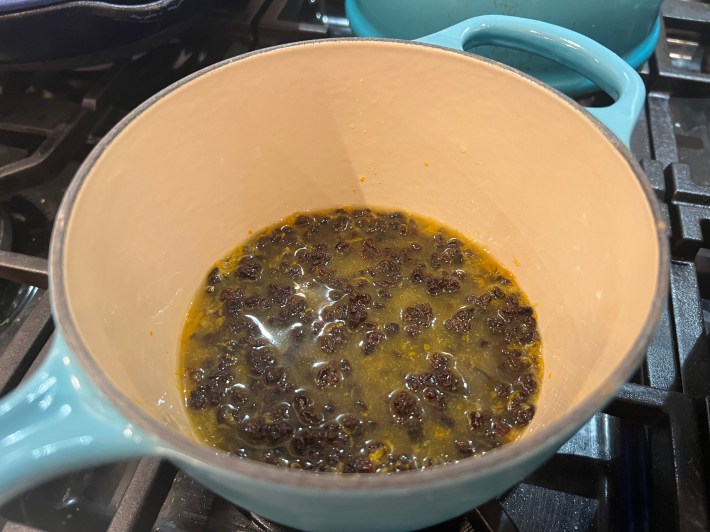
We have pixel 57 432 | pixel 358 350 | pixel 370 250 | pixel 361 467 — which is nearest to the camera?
pixel 57 432

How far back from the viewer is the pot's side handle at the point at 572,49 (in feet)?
1.88

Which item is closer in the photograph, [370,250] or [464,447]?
[464,447]

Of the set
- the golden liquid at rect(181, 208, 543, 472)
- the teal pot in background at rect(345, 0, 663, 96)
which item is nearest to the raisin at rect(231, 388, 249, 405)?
the golden liquid at rect(181, 208, 543, 472)

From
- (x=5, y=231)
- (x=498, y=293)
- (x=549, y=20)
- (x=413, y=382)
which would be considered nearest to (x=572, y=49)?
(x=549, y=20)

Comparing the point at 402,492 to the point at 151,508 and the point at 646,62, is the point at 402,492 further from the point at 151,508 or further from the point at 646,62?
the point at 646,62

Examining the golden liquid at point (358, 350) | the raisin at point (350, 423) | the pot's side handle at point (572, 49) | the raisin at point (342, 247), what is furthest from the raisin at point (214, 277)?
the pot's side handle at point (572, 49)

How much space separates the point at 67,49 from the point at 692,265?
87 cm

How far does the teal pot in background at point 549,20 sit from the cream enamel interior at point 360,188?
0.19m

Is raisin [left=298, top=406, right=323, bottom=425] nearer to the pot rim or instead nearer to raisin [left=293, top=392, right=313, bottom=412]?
raisin [left=293, top=392, right=313, bottom=412]

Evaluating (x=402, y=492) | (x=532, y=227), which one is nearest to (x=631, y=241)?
(x=532, y=227)

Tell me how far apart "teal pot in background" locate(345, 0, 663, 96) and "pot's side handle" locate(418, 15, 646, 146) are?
113 millimetres

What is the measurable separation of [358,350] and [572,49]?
413 mm

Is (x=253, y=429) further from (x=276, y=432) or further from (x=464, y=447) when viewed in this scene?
(x=464, y=447)

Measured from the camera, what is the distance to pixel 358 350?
66cm
